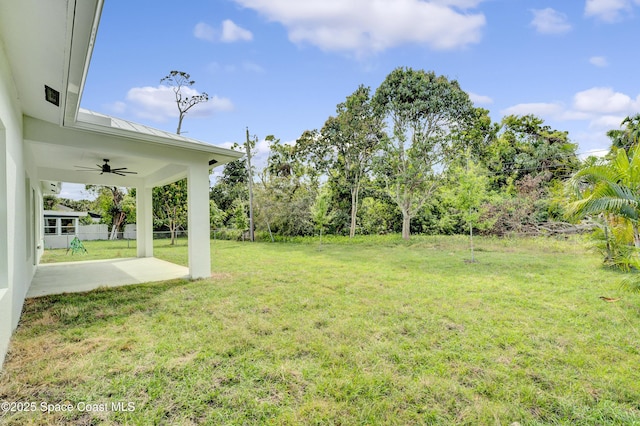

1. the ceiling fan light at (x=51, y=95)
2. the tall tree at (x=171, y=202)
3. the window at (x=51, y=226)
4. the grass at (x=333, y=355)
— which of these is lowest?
the grass at (x=333, y=355)

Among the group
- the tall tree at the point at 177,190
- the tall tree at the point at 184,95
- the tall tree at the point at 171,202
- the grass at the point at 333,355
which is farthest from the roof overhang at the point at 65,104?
the tall tree at the point at 184,95

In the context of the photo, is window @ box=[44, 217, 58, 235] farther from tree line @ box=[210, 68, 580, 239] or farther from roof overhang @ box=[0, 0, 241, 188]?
roof overhang @ box=[0, 0, 241, 188]

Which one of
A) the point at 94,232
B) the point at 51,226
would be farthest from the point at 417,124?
the point at 94,232

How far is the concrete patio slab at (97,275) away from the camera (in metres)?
6.20

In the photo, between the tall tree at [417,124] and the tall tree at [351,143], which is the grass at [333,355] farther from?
the tall tree at [351,143]

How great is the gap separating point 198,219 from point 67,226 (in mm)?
17070

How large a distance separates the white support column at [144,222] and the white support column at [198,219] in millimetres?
5050

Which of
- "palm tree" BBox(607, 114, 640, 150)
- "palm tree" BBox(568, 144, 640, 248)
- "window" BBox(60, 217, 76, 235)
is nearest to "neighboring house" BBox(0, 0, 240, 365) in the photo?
"palm tree" BBox(568, 144, 640, 248)

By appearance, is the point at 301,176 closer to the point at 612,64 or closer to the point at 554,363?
the point at 612,64

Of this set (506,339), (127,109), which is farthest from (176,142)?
(127,109)

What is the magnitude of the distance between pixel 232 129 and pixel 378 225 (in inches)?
449

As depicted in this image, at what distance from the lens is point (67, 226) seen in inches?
711

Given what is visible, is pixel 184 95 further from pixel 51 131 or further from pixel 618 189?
→ pixel 618 189

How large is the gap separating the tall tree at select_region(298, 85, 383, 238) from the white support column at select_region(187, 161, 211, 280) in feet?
39.6
